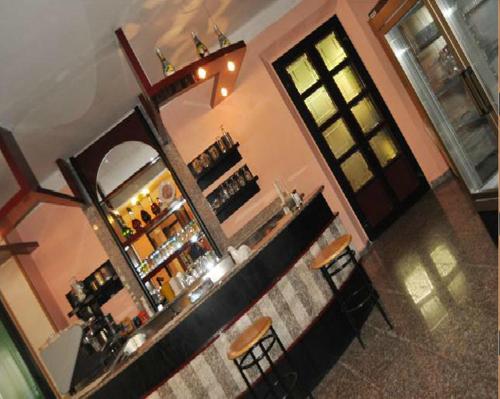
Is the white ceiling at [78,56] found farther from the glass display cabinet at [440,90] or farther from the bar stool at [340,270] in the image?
the bar stool at [340,270]

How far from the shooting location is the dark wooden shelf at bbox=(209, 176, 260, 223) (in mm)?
5770

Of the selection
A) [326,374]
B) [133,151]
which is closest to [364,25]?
[133,151]

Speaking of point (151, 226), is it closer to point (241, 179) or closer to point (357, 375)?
point (241, 179)

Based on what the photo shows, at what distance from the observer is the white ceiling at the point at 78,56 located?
2955 millimetres

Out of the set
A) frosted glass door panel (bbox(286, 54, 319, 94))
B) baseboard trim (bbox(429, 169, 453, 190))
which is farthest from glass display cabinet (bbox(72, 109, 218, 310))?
baseboard trim (bbox(429, 169, 453, 190))

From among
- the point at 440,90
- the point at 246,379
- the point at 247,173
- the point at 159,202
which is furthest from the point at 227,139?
the point at 246,379

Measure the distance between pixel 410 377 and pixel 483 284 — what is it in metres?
1.02

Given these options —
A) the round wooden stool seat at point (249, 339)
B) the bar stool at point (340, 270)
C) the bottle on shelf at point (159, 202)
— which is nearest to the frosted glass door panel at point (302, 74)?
the bottle on shelf at point (159, 202)

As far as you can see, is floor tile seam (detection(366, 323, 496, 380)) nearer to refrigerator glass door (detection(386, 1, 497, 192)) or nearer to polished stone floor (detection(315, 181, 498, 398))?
polished stone floor (detection(315, 181, 498, 398))

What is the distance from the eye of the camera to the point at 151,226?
542cm

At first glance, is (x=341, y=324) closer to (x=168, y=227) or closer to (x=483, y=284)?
(x=483, y=284)

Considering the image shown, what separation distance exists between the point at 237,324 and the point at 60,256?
138 inches

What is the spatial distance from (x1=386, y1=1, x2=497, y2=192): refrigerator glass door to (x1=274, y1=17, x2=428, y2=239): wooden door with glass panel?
7.55 feet

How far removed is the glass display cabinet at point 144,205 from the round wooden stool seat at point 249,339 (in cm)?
215
